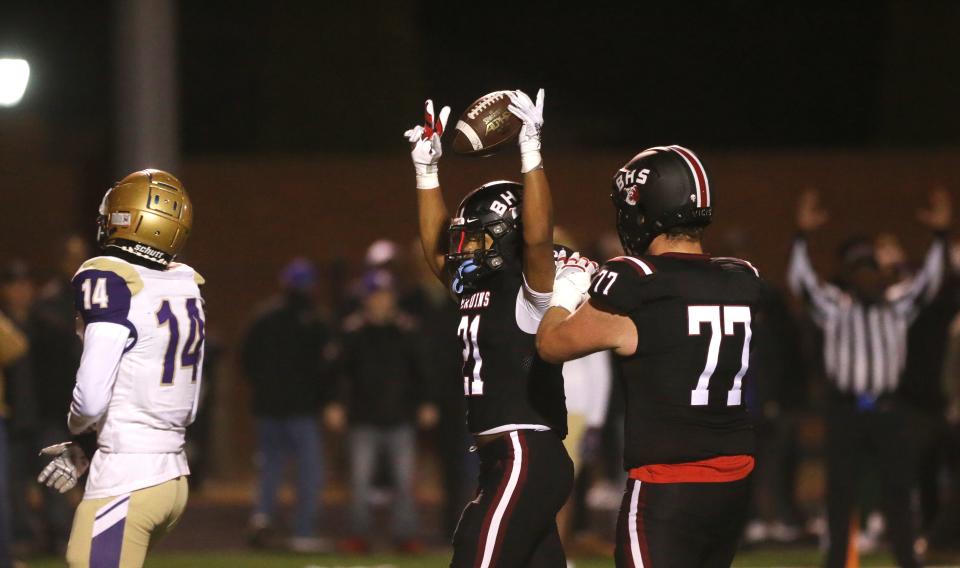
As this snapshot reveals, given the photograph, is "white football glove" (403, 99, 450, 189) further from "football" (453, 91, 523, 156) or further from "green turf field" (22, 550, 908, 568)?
"green turf field" (22, 550, 908, 568)

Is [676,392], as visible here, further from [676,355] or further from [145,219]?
[145,219]

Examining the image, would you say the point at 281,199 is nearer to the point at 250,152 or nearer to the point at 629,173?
the point at 250,152

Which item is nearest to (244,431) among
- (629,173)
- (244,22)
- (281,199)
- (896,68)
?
(281,199)

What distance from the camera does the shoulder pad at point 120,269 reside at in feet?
16.1

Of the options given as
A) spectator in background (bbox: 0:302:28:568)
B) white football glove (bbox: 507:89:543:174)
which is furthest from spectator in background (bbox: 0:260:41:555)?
white football glove (bbox: 507:89:543:174)

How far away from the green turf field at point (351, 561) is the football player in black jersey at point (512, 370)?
4.11 meters

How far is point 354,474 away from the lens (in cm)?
1016

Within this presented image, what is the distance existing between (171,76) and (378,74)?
4438mm

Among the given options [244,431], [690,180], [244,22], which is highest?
[244,22]

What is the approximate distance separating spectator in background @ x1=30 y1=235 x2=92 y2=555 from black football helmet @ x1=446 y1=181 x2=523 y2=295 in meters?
5.09

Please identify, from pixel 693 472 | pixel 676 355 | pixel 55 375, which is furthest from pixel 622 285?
pixel 55 375

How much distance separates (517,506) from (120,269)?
159 cm

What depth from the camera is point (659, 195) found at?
15.4 ft

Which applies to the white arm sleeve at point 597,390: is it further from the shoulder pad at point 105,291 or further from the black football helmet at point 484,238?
the shoulder pad at point 105,291
